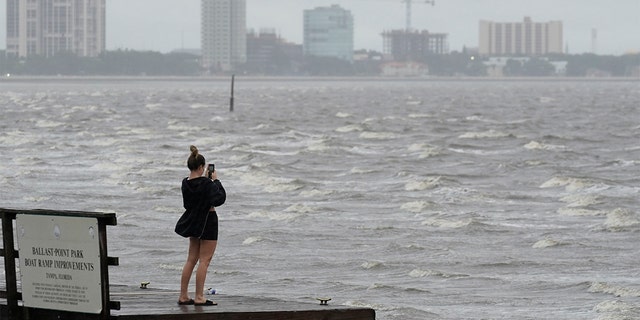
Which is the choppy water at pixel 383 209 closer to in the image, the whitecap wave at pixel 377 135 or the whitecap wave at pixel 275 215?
the whitecap wave at pixel 275 215

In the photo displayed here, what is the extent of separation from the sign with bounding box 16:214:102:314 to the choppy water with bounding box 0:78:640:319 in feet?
23.5

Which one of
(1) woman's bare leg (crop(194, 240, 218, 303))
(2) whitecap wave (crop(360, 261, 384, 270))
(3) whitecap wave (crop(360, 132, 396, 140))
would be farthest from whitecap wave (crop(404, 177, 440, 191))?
(3) whitecap wave (crop(360, 132, 396, 140))

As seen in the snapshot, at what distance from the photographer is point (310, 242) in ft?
96.7

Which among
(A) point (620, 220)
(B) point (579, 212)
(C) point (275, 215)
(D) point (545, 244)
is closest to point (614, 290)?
(D) point (545, 244)

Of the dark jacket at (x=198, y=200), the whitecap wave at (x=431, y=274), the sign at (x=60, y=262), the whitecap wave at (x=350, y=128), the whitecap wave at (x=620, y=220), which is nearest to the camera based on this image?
the sign at (x=60, y=262)

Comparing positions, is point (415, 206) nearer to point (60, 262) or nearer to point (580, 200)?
point (580, 200)

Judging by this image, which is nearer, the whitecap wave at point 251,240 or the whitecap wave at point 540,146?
the whitecap wave at point 251,240

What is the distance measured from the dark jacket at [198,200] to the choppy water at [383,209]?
603 cm

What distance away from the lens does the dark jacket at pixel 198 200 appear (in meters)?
15.3

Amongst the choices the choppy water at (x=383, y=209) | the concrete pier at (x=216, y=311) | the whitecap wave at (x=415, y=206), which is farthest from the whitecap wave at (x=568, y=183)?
the concrete pier at (x=216, y=311)

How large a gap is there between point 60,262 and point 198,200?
1.53 metres

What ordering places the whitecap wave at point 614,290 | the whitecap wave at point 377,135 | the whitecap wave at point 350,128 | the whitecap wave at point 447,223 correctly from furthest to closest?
the whitecap wave at point 350,128, the whitecap wave at point 377,135, the whitecap wave at point 447,223, the whitecap wave at point 614,290

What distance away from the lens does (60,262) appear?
14.5m

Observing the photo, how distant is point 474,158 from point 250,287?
34.7m
